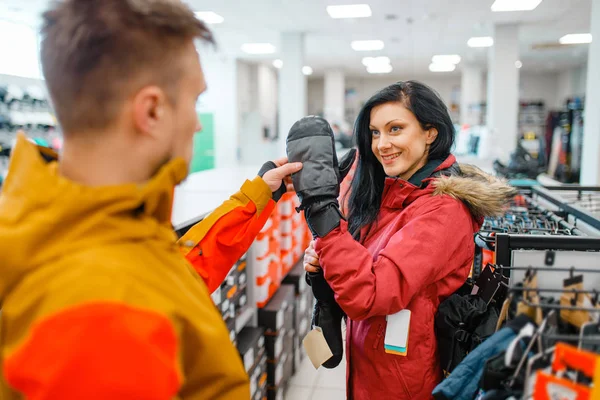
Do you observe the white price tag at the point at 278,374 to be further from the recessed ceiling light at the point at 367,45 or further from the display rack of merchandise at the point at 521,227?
the recessed ceiling light at the point at 367,45

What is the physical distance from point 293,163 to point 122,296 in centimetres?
76

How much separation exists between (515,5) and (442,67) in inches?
284

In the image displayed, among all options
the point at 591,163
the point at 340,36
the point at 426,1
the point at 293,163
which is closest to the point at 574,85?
the point at 340,36

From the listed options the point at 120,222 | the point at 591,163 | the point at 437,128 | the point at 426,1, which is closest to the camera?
the point at 120,222

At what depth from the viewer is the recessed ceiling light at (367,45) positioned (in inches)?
400

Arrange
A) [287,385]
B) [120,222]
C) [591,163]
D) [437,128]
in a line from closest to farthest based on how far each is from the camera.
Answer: [120,222]
[437,128]
[287,385]
[591,163]

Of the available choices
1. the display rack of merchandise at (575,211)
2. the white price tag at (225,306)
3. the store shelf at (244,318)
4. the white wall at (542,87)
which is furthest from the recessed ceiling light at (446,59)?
the white price tag at (225,306)

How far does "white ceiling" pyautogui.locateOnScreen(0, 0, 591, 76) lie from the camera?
7.22 meters

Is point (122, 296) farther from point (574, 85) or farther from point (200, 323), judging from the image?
point (574, 85)

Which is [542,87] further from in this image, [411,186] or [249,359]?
[411,186]

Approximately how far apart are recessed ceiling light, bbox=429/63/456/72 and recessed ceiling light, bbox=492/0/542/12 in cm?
636

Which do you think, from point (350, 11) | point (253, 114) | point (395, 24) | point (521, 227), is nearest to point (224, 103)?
point (253, 114)

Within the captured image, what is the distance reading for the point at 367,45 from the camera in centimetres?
1059

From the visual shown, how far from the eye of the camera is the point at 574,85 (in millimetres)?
14812
